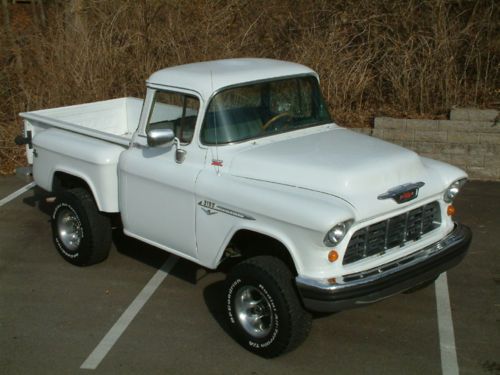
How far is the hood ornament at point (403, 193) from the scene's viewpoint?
192 inches

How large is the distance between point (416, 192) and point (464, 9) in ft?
21.4

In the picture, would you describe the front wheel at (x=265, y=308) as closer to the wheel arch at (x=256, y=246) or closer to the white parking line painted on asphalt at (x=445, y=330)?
the wheel arch at (x=256, y=246)

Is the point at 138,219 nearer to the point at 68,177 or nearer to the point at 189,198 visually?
the point at 189,198

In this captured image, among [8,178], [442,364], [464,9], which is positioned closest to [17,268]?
[8,178]

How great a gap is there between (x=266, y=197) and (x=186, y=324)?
1386mm

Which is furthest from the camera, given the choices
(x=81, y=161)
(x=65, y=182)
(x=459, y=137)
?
(x=459, y=137)

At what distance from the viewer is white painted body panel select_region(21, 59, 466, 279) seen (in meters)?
4.70

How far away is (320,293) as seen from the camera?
14.8 ft

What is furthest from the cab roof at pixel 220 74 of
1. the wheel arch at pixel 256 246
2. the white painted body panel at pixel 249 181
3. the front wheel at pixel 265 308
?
the front wheel at pixel 265 308

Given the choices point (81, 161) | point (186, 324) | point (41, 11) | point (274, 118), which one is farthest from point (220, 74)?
point (41, 11)

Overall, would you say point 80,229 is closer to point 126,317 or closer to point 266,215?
point 126,317

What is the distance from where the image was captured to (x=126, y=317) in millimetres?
5691

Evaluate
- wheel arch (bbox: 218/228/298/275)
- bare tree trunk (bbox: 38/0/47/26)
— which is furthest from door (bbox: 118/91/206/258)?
bare tree trunk (bbox: 38/0/47/26)

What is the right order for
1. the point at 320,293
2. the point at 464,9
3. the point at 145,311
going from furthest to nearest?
the point at 464,9
the point at 145,311
the point at 320,293
